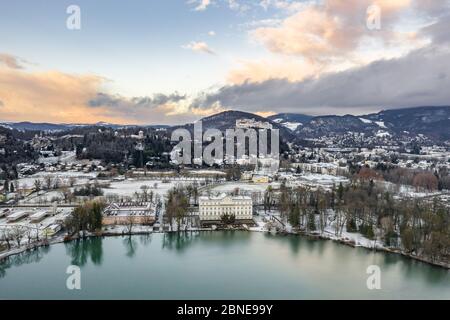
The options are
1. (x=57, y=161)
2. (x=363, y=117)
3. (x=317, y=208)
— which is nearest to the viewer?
(x=317, y=208)

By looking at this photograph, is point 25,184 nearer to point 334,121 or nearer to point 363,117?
point 334,121

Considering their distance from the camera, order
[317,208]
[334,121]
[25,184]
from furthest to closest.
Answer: [334,121] → [25,184] → [317,208]

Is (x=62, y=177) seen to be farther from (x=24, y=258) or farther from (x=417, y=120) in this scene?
(x=417, y=120)

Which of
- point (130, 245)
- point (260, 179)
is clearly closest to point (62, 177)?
point (260, 179)

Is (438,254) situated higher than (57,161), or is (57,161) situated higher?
(57,161)

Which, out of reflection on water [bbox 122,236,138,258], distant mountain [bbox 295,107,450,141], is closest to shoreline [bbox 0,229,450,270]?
reflection on water [bbox 122,236,138,258]

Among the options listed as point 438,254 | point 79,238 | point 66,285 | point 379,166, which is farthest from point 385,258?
point 379,166

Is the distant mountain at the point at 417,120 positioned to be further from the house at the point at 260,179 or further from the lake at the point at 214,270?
the lake at the point at 214,270

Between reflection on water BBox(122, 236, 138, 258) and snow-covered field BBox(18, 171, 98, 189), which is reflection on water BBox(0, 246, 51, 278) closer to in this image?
reflection on water BBox(122, 236, 138, 258)
